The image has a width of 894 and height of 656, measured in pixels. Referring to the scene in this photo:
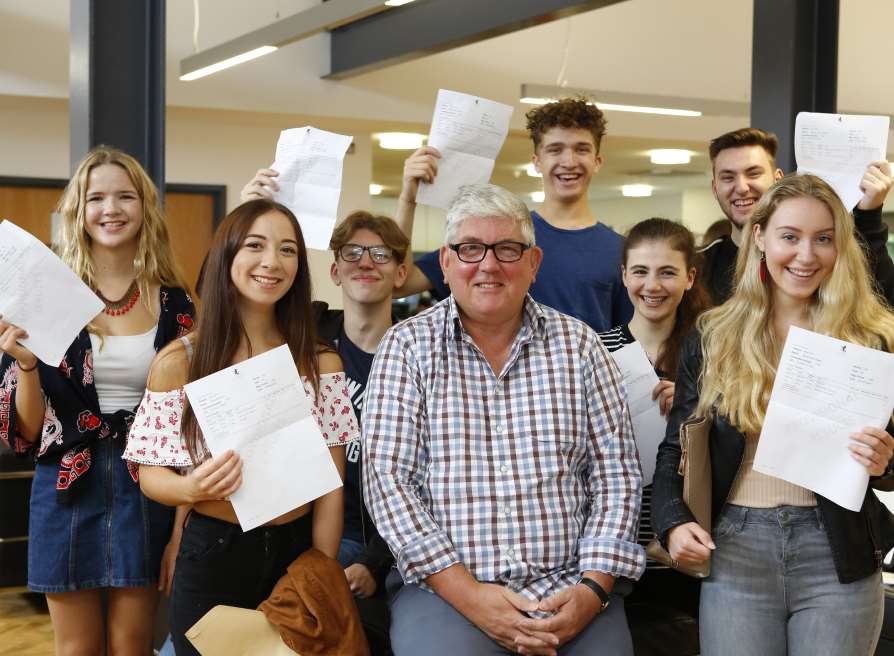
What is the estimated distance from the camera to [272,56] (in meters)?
7.56

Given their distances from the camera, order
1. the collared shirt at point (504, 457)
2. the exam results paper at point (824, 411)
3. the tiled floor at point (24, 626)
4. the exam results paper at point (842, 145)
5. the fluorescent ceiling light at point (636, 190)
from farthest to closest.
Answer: the fluorescent ceiling light at point (636, 190), the tiled floor at point (24, 626), the exam results paper at point (842, 145), the collared shirt at point (504, 457), the exam results paper at point (824, 411)

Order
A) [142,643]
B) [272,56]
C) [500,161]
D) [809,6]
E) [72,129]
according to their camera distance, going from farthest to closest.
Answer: [500,161] < [272,56] < [809,6] < [72,129] < [142,643]

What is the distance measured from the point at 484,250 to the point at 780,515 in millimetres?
864

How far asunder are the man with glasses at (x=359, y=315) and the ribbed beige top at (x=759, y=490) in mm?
966

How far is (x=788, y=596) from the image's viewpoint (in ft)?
6.79

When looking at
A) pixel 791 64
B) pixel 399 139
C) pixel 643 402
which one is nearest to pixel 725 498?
pixel 643 402

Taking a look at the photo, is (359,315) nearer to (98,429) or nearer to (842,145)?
(98,429)

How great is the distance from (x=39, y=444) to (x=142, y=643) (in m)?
0.56

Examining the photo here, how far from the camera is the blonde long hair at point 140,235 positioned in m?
2.55

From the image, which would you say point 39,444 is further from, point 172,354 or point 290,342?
point 290,342

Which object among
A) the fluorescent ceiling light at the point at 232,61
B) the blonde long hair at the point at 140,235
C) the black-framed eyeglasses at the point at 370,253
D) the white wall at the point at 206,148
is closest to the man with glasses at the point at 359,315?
the black-framed eyeglasses at the point at 370,253

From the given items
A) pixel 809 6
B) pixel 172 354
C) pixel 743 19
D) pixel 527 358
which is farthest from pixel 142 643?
pixel 743 19

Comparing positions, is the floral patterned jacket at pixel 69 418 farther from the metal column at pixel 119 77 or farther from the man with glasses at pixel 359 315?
the metal column at pixel 119 77

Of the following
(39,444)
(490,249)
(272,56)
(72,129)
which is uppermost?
(272,56)
